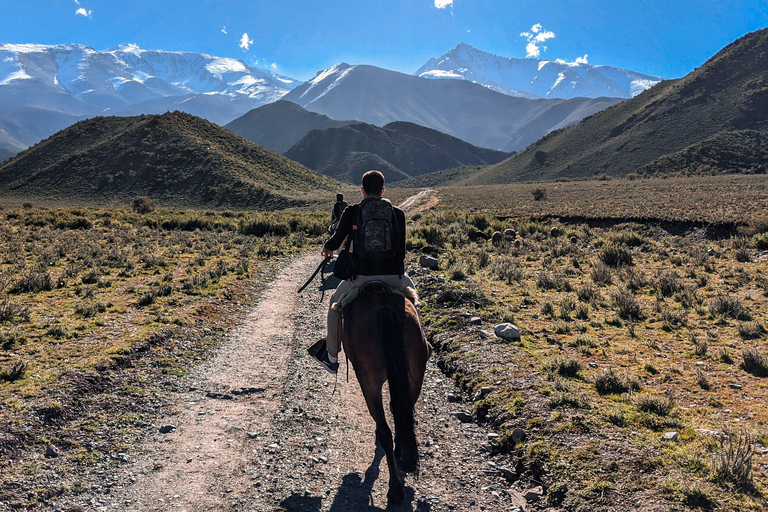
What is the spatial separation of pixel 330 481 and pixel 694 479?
345 cm

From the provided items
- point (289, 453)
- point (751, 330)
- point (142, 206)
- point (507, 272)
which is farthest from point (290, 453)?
point (142, 206)

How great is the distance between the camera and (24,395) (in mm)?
5531

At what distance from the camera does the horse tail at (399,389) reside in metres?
3.81

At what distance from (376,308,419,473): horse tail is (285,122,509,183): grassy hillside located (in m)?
156

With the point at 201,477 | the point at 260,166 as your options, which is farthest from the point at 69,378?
the point at 260,166

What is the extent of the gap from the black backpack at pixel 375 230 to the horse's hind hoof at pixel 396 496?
2.35m

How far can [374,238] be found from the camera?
458cm

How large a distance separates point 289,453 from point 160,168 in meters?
75.2

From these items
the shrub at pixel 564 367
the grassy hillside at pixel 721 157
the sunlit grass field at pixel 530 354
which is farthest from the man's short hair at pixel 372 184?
the grassy hillside at pixel 721 157

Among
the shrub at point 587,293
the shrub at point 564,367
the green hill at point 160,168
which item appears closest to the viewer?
the shrub at point 564,367

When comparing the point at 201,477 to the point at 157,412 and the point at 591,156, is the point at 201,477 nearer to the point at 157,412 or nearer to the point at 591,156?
the point at 157,412

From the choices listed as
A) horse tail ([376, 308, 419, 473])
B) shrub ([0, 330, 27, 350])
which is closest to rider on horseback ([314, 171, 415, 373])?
horse tail ([376, 308, 419, 473])

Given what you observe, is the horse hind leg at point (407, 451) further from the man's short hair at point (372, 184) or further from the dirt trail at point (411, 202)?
the dirt trail at point (411, 202)

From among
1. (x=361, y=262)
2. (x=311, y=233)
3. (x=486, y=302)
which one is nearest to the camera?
(x=361, y=262)
